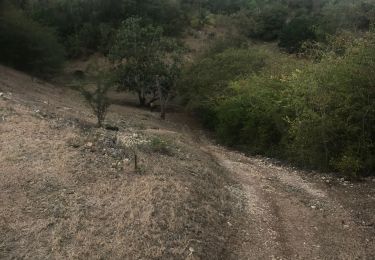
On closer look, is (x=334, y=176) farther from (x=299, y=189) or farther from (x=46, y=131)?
(x=46, y=131)

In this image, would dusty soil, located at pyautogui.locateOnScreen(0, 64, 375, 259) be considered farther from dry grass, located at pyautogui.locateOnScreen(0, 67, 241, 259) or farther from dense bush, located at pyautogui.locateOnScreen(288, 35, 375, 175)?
dense bush, located at pyautogui.locateOnScreen(288, 35, 375, 175)

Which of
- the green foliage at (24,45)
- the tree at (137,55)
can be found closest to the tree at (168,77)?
the tree at (137,55)

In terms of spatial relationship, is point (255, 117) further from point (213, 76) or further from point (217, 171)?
point (213, 76)

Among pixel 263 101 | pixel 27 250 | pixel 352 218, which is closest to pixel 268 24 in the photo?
pixel 263 101

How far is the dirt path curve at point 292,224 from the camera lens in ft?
39.8

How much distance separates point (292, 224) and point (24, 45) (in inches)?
1195

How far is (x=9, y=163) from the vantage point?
14086mm

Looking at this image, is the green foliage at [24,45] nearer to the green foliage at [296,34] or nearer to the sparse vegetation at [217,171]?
the sparse vegetation at [217,171]

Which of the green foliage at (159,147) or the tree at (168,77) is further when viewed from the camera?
the tree at (168,77)

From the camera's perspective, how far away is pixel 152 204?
12492 millimetres

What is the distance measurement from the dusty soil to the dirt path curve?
28 mm

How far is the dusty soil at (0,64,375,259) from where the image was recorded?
36.4 feet

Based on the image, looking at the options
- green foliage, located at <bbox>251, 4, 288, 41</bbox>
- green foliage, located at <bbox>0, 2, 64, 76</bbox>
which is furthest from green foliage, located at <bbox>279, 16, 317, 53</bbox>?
green foliage, located at <bbox>0, 2, 64, 76</bbox>

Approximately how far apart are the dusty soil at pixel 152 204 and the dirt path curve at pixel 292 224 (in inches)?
1.1
